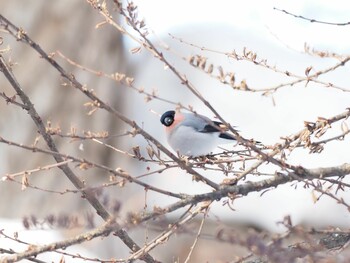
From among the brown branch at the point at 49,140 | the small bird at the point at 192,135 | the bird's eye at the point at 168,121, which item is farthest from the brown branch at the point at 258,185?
the bird's eye at the point at 168,121

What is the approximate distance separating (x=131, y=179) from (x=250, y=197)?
262 cm

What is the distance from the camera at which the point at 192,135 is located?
6.48ft

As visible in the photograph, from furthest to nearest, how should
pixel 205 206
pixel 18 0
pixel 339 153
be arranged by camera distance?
pixel 18 0
pixel 339 153
pixel 205 206

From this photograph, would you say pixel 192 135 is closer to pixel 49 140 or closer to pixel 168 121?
pixel 168 121

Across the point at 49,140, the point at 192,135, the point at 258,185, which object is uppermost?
the point at 192,135

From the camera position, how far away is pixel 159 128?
170 inches

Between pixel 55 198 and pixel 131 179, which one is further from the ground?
pixel 55 198

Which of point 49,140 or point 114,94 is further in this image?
point 114,94

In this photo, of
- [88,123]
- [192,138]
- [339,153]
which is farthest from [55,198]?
[192,138]

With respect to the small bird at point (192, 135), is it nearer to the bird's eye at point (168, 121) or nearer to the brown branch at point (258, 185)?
the bird's eye at point (168, 121)

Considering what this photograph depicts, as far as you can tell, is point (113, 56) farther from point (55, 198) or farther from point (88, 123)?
point (55, 198)

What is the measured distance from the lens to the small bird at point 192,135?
1924 millimetres

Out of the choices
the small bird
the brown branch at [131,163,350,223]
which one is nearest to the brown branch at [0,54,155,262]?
the brown branch at [131,163,350,223]

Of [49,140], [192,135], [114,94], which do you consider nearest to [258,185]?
[49,140]
